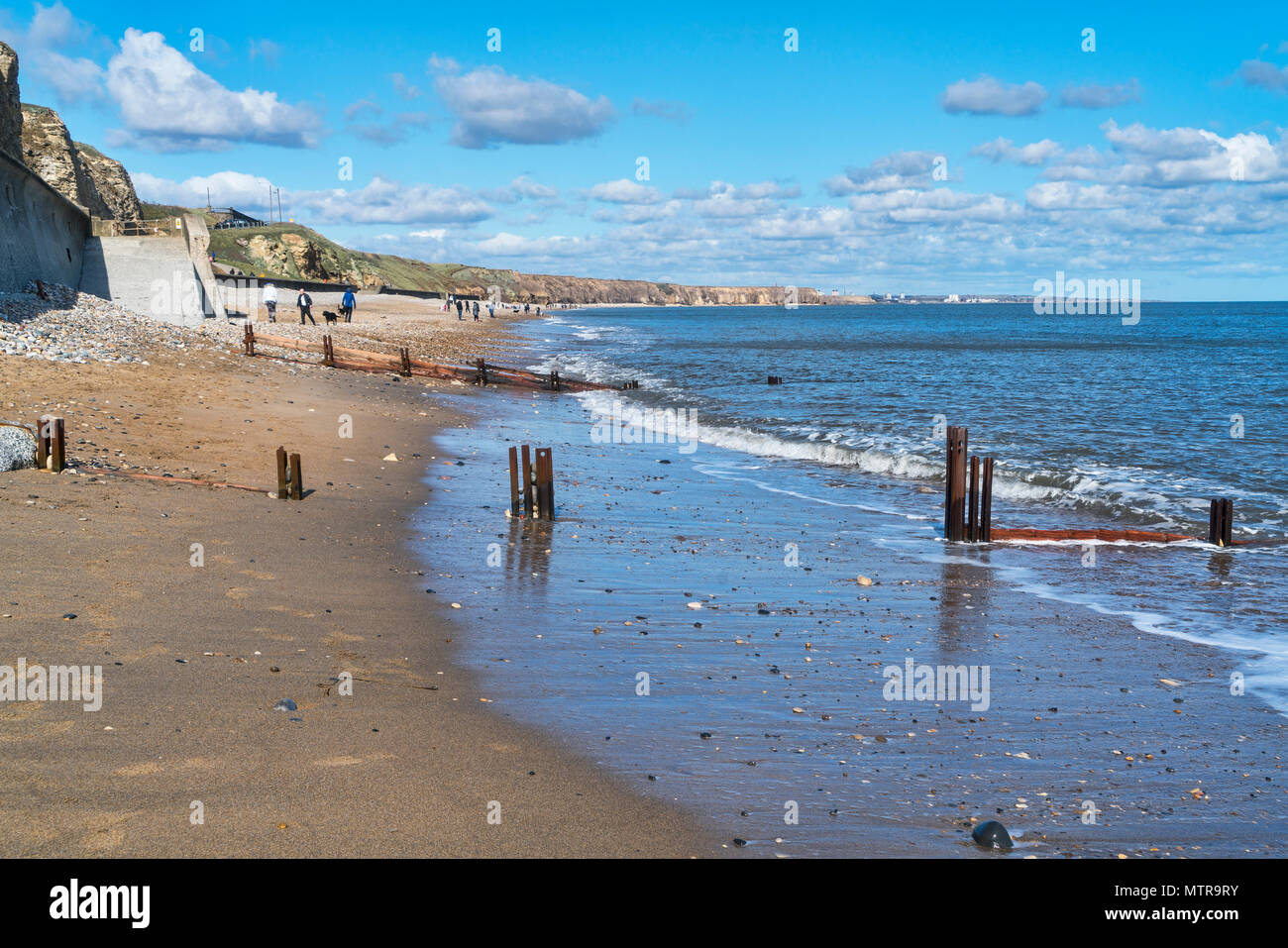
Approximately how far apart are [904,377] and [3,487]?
3747 centimetres

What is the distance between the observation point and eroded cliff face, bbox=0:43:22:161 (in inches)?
1677

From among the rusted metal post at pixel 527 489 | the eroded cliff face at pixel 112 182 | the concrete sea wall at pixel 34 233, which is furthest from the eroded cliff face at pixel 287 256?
the rusted metal post at pixel 527 489

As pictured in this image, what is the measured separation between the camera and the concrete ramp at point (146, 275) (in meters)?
35.5

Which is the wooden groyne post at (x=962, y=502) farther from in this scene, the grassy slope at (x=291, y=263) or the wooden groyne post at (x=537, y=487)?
the grassy slope at (x=291, y=263)

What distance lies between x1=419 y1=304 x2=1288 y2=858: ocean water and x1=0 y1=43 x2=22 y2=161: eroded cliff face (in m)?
37.0

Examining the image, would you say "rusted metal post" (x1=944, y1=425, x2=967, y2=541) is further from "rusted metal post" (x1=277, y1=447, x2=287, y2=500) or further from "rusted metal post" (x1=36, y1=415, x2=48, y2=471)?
"rusted metal post" (x1=36, y1=415, x2=48, y2=471)

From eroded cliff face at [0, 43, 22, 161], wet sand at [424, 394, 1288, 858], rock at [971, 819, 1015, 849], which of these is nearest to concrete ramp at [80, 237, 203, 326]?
eroded cliff face at [0, 43, 22, 161]

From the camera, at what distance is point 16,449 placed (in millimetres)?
10016

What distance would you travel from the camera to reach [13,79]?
146ft

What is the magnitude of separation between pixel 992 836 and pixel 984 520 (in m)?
7.82

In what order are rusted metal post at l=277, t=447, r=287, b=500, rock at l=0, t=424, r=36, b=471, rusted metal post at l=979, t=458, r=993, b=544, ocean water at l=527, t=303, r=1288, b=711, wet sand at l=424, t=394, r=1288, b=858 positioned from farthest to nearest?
rusted metal post at l=979, t=458, r=993, b=544 < rusted metal post at l=277, t=447, r=287, b=500 < rock at l=0, t=424, r=36, b=471 < ocean water at l=527, t=303, r=1288, b=711 < wet sand at l=424, t=394, r=1288, b=858

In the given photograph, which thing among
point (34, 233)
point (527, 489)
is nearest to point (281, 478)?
point (527, 489)

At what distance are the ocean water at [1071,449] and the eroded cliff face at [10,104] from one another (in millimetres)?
25697

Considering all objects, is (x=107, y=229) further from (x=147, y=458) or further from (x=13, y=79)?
(x=147, y=458)
